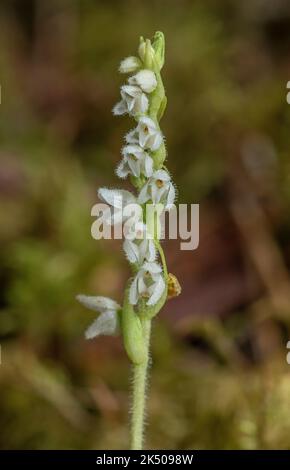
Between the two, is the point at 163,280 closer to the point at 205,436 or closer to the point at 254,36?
the point at 205,436

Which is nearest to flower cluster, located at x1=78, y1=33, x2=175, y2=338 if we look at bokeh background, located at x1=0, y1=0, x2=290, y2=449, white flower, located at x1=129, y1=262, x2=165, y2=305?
white flower, located at x1=129, y1=262, x2=165, y2=305

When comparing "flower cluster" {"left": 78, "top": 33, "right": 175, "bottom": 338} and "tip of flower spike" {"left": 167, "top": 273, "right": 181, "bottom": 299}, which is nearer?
"flower cluster" {"left": 78, "top": 33, "right": 175, "bottom": 338}

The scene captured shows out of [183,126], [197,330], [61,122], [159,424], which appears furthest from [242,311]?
[61,122]

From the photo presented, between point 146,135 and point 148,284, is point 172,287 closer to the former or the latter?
point 148,284

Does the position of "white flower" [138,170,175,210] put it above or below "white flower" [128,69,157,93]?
below

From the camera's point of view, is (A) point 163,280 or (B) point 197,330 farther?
(B) point 197,330

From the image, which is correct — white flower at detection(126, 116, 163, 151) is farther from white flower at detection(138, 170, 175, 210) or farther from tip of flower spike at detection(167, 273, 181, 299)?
tip of flower spike at detection(167, 273, 181, 299)

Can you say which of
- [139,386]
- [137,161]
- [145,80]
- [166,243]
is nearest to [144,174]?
[137,161]
